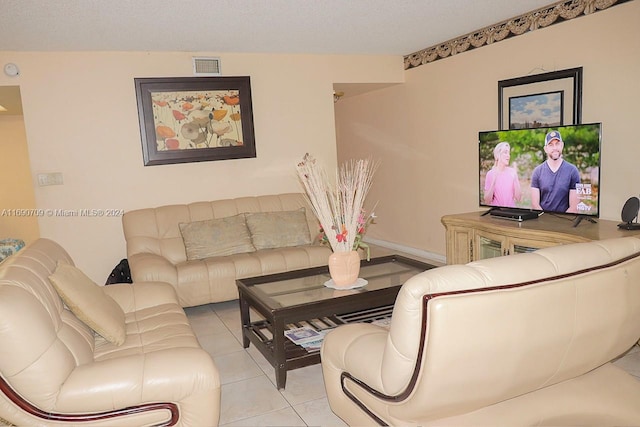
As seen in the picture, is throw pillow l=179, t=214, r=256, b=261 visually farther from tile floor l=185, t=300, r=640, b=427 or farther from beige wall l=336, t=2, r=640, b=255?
beige wall l=336, t=2, r=640, b=255

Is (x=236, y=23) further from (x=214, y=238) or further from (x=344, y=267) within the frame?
(x=344, y=267)

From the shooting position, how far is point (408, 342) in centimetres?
148

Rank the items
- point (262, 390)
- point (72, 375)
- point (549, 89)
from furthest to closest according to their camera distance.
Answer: point (549, 89) < point (262, 390) < point (72, 375)

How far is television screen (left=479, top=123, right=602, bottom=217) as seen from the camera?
3.31 meters

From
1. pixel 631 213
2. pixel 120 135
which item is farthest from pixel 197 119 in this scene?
pixel 631 213

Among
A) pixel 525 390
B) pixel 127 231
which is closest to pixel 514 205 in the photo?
pixel 525 390

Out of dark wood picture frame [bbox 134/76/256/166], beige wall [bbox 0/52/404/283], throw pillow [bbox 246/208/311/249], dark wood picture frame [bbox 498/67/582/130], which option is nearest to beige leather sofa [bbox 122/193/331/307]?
throw pillow [bbox 246/208/311/249]

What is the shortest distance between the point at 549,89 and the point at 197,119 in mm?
3200

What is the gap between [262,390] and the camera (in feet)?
8.81

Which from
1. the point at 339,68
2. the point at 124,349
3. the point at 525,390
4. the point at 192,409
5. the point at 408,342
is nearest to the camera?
the point at 408,342

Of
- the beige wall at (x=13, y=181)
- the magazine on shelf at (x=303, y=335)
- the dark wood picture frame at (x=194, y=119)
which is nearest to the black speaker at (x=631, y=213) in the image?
the magazine on shelf at (x=303, y=335)

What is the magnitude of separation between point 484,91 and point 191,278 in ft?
10.5

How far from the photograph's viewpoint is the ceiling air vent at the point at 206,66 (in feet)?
15.5

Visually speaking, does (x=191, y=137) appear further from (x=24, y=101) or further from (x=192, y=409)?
(x=192, y=409)
